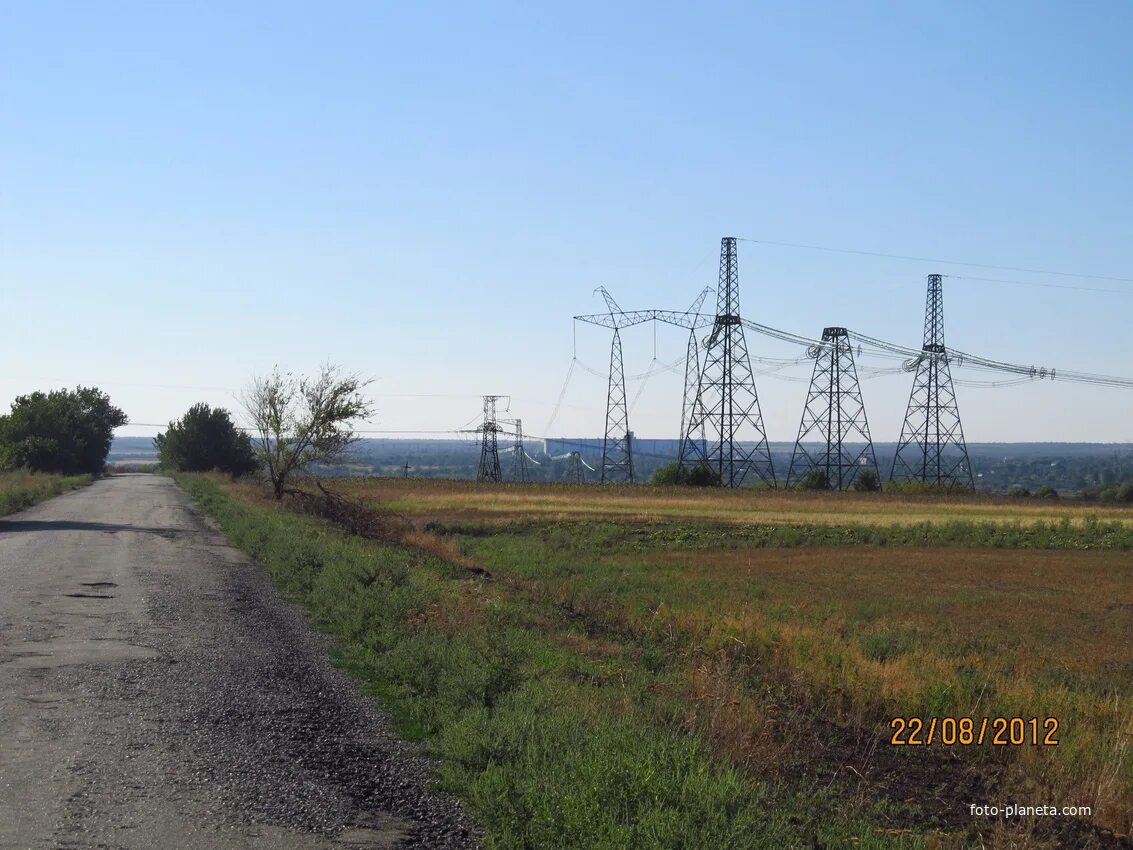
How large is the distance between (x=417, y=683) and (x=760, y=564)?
2531cm

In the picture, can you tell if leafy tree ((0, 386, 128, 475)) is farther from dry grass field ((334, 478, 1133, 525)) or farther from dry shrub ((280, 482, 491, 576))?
dry shrub ((280, 482, 491, 576))

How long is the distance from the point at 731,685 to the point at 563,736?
11.3 feet

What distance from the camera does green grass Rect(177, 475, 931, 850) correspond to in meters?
6.50

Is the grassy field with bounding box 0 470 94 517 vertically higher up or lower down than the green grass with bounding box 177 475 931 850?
higher up

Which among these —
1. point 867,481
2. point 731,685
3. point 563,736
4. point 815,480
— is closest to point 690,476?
point 815,480

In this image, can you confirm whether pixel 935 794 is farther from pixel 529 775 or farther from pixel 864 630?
pixel 864 630

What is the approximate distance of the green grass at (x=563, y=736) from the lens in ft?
21.3

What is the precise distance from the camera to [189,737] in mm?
8703

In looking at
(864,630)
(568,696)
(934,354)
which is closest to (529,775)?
(568,696)

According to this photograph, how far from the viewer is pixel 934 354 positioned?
81.9 m

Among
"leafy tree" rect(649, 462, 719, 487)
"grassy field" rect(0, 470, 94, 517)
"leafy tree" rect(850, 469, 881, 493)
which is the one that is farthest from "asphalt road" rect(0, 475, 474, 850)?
"leafy tree" rect(850, 469, 881, 493)

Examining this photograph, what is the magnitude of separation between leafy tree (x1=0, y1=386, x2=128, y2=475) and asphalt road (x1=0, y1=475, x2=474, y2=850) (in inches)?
2297

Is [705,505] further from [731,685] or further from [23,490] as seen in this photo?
[731,685]

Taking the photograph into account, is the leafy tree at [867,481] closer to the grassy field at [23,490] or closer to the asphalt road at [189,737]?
the grassy field at [23,490]
